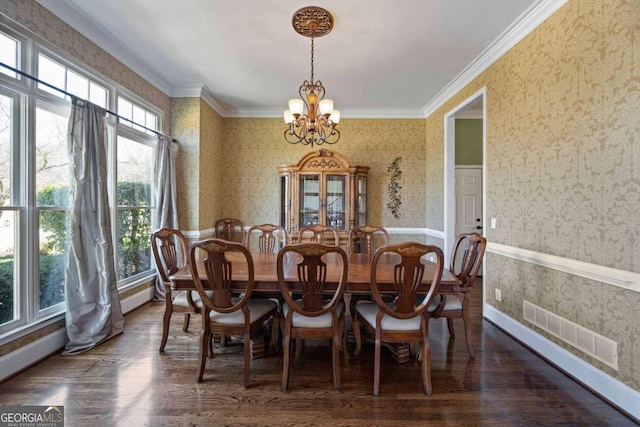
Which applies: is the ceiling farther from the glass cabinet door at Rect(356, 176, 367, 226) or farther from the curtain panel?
the glass cabinet door at Rect(356, 176, 367, 226)

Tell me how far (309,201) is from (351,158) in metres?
1.07

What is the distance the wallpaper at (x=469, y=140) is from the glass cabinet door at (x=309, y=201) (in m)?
2.50

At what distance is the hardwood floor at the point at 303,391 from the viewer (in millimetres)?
1673

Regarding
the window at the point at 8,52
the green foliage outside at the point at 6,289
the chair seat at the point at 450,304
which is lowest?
the chair seat at the point at 450,304

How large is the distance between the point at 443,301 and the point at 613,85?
173 cm

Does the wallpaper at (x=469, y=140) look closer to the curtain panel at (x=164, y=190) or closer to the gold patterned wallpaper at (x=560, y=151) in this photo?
the gold patterned wallpaper at (x=560, y=151)

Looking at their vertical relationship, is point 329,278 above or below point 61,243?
below

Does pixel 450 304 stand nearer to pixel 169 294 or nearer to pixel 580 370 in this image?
pixel 580 370

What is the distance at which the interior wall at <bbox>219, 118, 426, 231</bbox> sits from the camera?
493 centimetres

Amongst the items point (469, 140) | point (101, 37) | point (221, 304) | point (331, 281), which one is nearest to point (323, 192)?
point (469, 140)

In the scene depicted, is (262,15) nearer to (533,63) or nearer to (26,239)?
(533,63)

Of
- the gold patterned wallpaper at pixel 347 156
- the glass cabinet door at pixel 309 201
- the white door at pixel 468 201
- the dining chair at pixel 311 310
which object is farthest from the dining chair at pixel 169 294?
the white door at pixel 468 201

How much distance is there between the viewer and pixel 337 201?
15.1 feet

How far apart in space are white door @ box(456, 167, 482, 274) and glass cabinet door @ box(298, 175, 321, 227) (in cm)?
238
